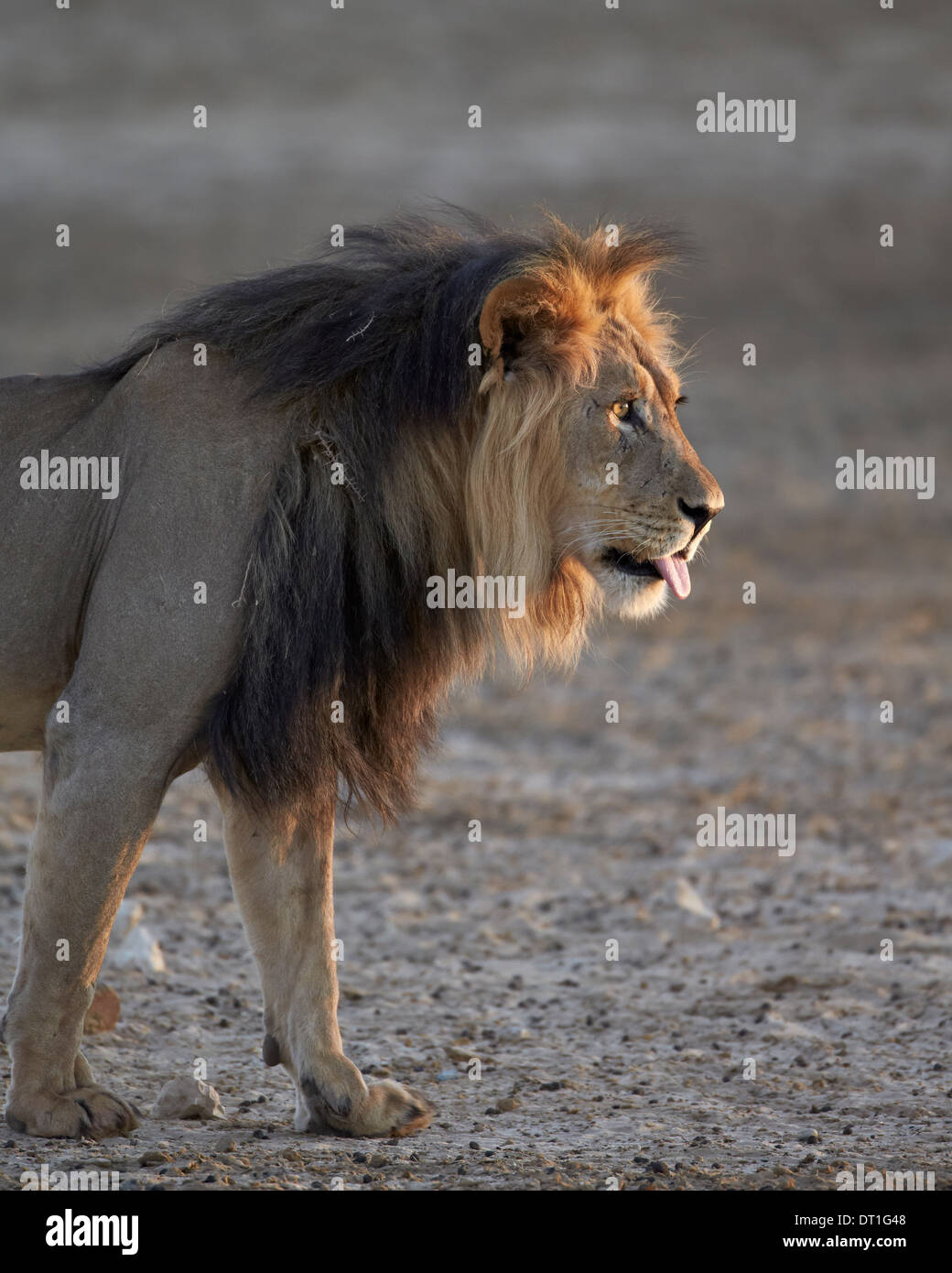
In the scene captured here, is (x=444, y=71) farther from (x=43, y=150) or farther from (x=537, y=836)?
(x=537, y=836)

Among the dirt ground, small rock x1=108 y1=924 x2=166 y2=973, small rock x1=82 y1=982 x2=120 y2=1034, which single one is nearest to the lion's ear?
the dirt ground

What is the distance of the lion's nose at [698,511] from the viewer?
16.4 ft

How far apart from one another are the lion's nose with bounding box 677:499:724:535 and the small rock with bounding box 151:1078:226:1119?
215 cm

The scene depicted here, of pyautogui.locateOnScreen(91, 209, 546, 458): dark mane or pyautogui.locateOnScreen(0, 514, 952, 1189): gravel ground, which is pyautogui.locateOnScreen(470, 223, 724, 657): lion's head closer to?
pyautogui.locateOnScreen(91, 209, 546, 458): dark mane

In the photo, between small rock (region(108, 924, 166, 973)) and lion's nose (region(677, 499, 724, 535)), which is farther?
small rock (region(108, 924, 166, 973))

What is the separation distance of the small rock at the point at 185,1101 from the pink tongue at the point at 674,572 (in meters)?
1.99

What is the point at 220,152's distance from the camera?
3384cm

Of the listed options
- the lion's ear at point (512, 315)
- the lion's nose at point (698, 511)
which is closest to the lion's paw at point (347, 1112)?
the lion's nose at point (698, 511)

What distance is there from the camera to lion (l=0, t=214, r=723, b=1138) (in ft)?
15.5

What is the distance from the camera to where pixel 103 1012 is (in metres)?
5.98

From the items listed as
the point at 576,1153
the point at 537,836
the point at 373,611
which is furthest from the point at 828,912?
the point at 373,611

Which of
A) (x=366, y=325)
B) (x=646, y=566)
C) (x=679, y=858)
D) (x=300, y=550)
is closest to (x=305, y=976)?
(x=300, y=550)

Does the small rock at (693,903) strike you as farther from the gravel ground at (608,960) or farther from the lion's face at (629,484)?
the lion's face at (629,484)

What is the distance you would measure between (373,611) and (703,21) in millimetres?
37714
